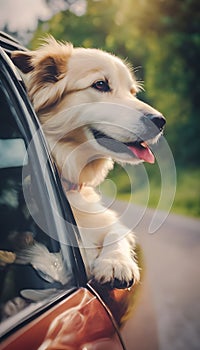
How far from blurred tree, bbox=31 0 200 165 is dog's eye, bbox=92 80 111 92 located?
16 centimetres

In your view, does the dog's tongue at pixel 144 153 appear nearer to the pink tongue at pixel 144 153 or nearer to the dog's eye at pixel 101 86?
the pink tongue at pixel 144 153

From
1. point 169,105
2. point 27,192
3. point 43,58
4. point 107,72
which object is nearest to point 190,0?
point 169,105

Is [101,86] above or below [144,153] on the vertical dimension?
above

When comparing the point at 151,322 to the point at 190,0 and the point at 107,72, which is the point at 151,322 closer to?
the point at 107,72

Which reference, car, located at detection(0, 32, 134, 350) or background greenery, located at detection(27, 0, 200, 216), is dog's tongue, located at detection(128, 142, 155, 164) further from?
car, located at detection(0, 32, 134, 350)

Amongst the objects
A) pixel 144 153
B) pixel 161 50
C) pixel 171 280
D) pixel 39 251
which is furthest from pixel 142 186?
pixel 171 280

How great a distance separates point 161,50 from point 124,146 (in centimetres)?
99

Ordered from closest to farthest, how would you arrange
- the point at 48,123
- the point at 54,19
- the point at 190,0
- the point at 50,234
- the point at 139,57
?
the point at 50,234
the point at 48,123
the point at 54,19
the point at 139,57
the point at 190,0

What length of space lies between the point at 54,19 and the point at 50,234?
2.85 feet

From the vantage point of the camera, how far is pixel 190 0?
91.1 inches

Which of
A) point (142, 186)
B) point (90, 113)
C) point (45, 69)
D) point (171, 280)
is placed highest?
point (45, 69)

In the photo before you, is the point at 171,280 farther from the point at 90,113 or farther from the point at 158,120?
the point at 90,113

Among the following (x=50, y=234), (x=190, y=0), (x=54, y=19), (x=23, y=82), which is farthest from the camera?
(x=190, y=0)

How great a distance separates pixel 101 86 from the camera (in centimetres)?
159
